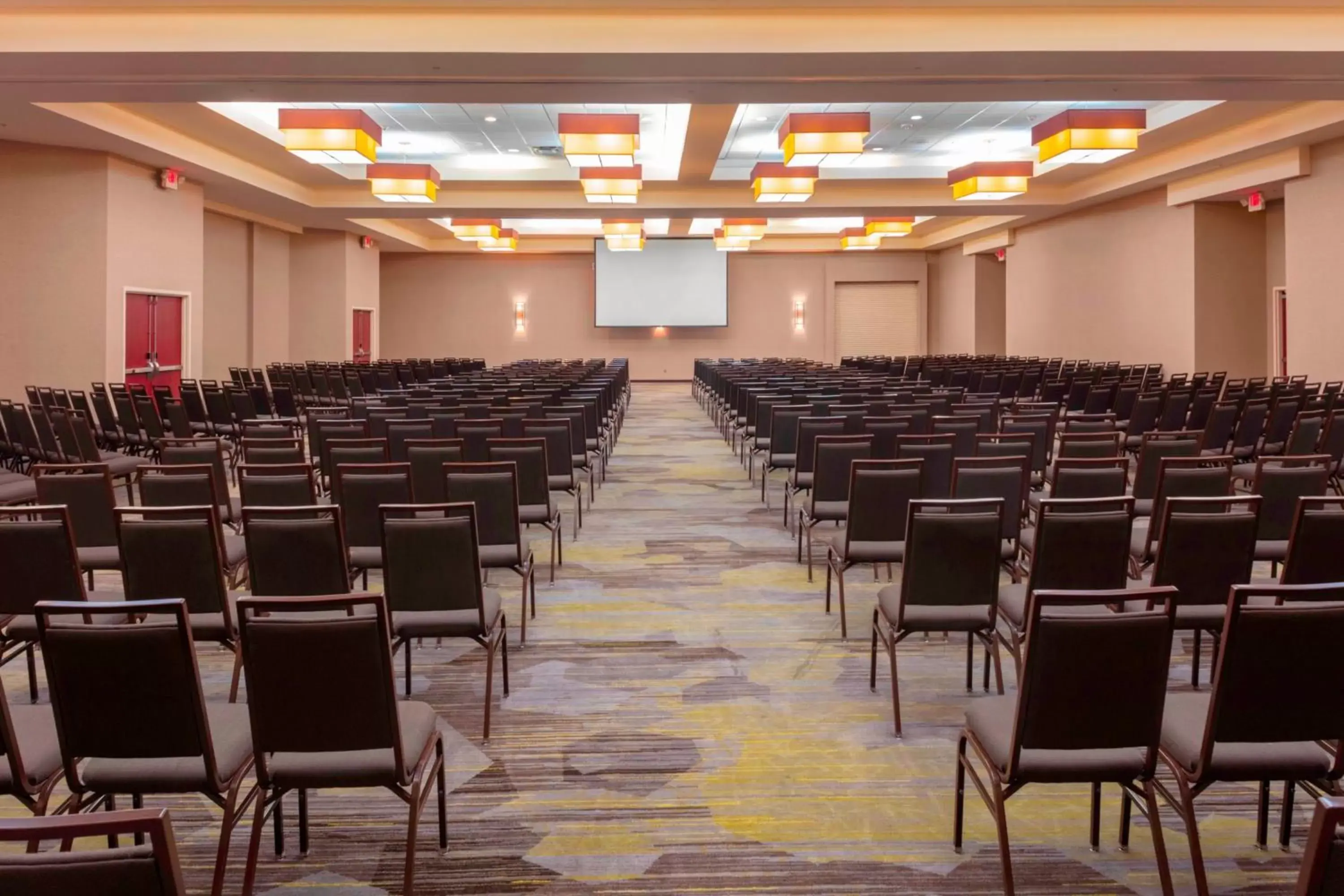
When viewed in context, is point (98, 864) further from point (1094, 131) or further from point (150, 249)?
point (150, 249)

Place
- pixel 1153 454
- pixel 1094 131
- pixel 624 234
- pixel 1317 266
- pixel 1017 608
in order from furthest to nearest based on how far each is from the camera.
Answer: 1. pixel 624 234
2. pixel 1317 266
3. pixel 1094 131
4. pixel 1153 454
5. pixel 1017 608

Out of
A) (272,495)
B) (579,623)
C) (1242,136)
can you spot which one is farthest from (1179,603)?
(1242,136)

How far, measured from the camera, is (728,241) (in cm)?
2361

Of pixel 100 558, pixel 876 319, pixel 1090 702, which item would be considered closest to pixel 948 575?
pixel 1090 702

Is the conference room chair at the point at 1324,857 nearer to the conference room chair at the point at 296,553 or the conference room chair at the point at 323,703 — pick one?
the conference room chair at the point at 323,703

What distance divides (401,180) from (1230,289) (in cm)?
1331

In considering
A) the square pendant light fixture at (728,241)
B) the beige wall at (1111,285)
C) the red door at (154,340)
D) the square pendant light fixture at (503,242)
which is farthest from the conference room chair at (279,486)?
the square pendant light fixture at (503,242)

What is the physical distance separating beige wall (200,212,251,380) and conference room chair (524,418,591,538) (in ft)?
46.4

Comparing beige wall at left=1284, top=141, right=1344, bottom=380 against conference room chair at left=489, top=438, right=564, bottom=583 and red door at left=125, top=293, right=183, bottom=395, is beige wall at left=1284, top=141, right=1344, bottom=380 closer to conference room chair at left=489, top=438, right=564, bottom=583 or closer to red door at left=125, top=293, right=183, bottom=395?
conference room chair at left=489, top=438, right=564, bottom=583

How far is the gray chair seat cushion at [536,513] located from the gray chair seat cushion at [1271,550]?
370cm

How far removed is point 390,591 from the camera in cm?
393

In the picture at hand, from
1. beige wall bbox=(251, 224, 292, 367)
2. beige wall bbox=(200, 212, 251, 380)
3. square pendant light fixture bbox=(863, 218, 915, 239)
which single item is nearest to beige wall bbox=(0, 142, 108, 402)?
beige wall bbox=(200, 212, 251, 380)

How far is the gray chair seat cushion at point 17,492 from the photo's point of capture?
21.3 feet

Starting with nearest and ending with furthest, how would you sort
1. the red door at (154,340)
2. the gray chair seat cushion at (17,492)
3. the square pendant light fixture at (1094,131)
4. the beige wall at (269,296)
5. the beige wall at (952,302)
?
the gray chair seat cushion at (17,492) → the square pendant light fixture at (1094,131) → the red door at (154,340) → the beige wall at (269,296) → the beige wall at (952,302)
